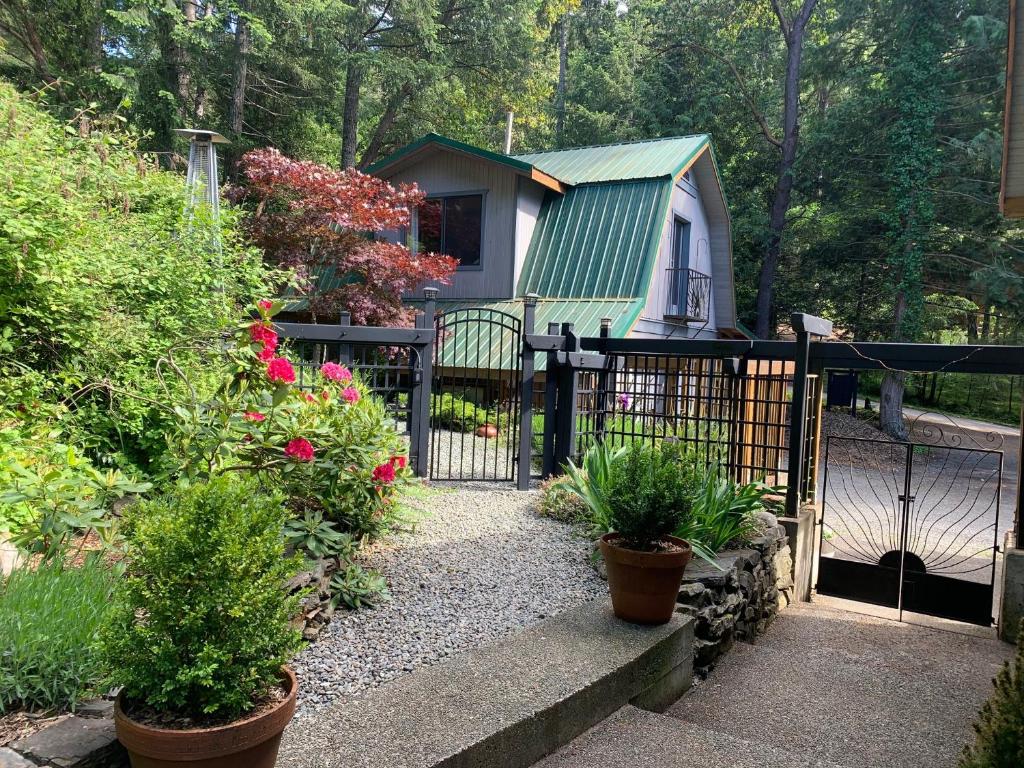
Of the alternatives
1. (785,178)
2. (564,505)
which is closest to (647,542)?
(564,505)

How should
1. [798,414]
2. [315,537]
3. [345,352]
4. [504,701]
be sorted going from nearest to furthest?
[504,701] → [315,537] → [798,414] → [345,352]

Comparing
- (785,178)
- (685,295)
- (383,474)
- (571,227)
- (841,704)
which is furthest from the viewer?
(785,178)

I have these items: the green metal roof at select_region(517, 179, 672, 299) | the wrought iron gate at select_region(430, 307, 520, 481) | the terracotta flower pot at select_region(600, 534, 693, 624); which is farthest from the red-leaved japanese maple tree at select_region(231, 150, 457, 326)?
the terracotta flower pot at select_region(600, 534, 693, 624)

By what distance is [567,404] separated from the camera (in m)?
6.89

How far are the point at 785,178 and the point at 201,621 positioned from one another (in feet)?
69.3

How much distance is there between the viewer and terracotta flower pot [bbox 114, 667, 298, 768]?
1.70 meters

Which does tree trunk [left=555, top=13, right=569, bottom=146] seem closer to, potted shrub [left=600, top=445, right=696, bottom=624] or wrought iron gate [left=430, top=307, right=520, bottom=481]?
wrought iron gate [left=430, top=307, right=520, bottom=481]

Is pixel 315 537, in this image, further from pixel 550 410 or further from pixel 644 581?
pixel 550 410

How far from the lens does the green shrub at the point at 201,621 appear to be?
1783 mm

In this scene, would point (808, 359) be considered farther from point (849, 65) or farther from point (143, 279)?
point (849, 65)

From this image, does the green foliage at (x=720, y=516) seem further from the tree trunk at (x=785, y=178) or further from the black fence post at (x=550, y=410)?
the tree trunk at (x=785, y=178)

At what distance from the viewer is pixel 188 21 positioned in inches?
632

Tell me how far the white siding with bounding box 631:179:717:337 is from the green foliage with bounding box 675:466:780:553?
788 cm

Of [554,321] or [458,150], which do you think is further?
[458,150]
